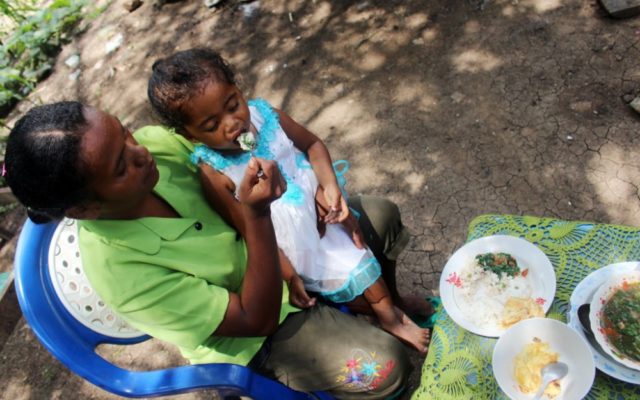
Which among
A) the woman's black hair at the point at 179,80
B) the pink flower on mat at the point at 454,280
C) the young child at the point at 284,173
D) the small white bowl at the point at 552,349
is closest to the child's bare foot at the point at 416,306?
the young child at the point at 284,173

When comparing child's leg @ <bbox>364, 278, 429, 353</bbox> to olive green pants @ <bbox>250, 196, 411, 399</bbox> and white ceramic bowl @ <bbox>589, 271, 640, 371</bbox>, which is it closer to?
olive green pants @ <bbox>250, 196, 411, 399</bbox>

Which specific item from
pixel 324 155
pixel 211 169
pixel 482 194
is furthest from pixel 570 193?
pixel 211 169

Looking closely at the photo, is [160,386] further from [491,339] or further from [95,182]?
[491,339]

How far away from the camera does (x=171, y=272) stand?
1567 millimetres

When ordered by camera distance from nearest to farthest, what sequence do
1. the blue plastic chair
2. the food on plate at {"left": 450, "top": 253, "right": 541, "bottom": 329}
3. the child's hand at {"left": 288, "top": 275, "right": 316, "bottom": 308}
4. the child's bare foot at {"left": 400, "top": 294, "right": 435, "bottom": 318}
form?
the food on plate at {"left": 450, "top": 253, "right": 541, "bottom": 329} → the blue plastic chair → the child's hand at {"left": 288, "top": 275, "right": 316, "bottom": 308} → the child's bare foot at {"left": 400, "top": 294, "right": 435, "bottom": 318}

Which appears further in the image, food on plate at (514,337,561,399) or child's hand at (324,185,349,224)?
child's hand at (324,185,349,224)

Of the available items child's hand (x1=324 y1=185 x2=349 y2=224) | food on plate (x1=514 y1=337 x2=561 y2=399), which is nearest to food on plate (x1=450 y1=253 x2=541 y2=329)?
food on plate (x1=514 y1=337 x2=561 y2=399)

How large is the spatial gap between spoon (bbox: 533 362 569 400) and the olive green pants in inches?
23.7

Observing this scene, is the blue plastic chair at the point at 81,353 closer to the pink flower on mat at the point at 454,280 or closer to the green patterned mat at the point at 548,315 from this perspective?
the green patterned mat at the point at 548,315

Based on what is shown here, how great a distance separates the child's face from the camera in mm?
1718

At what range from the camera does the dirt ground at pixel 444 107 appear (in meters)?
2.84

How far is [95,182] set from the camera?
1372 millimetres

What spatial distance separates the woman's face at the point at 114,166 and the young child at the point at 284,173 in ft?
0.97

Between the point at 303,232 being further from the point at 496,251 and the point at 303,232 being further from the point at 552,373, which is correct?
the point at 552,373
